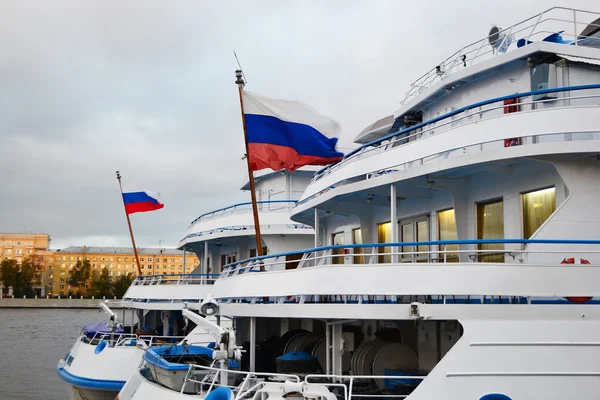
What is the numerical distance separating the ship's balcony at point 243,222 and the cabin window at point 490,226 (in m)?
→ 11.4

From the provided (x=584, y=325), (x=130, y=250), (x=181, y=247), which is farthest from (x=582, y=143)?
(x=130, y=250)

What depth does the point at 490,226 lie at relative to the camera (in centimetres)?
1372

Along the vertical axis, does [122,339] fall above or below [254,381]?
below

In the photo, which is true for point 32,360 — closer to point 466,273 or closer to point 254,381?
point 254,381

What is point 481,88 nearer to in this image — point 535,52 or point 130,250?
point 535,52

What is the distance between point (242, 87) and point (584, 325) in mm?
9075

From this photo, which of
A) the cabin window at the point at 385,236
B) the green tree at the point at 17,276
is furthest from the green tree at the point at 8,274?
the cabin window at the point at 385,236

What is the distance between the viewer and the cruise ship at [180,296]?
21.5 meters

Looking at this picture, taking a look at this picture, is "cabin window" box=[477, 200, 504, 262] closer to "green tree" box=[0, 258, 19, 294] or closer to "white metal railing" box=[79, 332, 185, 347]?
"white metal railing" box=[79, 332, 185, 347]

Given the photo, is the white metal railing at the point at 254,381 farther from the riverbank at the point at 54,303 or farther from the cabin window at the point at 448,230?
the riverbank at the point at 54,303

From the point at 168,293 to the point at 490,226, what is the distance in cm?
1481

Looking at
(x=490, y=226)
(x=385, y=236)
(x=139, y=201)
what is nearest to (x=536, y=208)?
(x=490, y=226)

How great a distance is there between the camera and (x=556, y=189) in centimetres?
1205

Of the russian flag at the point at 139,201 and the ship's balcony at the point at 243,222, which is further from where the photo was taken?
the russian flag at the point at 139,201
